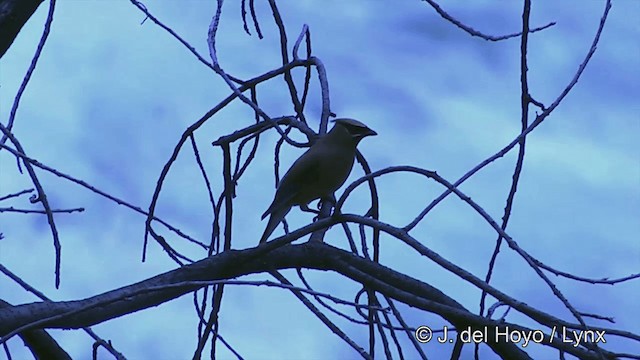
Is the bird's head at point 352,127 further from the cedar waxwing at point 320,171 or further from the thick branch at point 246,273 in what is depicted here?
the thick branch at point 246,273

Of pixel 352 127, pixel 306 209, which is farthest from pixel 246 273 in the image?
pixel 306 209

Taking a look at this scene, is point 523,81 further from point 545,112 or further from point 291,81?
point 291,81

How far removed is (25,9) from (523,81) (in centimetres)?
99

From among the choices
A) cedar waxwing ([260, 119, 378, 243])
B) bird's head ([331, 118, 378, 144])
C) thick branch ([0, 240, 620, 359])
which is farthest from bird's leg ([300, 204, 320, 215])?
thick branch ([0, 240, 620, 359])

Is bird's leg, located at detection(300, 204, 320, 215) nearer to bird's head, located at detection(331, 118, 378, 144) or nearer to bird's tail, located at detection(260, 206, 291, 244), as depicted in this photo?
bird's tail, located at detection(260, 206, 291, 244)

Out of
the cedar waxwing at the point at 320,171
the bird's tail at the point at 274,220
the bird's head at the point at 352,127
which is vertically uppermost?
Result: the bird's head at the point at 352,127

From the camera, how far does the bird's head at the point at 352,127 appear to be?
312cm

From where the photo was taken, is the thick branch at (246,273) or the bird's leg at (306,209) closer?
the thick branch at (246,273)
